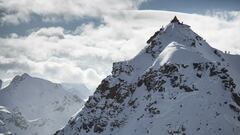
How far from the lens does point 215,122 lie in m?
174

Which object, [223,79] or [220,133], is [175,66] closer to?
[223,79]

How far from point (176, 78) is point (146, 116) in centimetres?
1993

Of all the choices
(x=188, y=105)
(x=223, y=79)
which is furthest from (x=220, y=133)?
(x=223, y=79)

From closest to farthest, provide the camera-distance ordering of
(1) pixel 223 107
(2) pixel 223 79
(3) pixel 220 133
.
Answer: (3) pixel 220 133 → (1) pixel 223 107 → (2) pixel 223 79

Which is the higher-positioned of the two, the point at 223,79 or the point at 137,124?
the point at 223,79

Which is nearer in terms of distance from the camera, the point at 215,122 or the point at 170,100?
the point at 215,122

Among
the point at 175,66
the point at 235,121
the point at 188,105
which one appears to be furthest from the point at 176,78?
the point at 235,121

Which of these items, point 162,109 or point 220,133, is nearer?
point 220,133

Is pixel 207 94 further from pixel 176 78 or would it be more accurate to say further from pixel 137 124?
pixel 137 124

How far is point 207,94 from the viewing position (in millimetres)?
184750

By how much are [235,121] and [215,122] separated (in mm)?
8292

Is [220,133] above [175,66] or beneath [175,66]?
beneath

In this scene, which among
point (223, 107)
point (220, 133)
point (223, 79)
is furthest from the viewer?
point (223, 79)

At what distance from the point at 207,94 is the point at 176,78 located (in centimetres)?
1712
